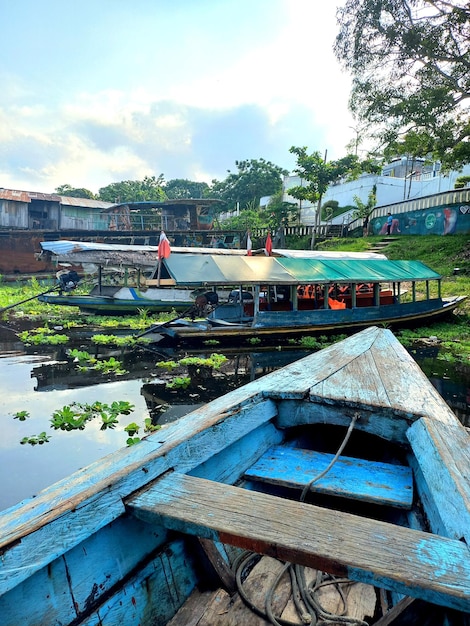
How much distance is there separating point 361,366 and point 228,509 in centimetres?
214

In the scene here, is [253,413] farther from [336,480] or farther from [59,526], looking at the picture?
[59,526]

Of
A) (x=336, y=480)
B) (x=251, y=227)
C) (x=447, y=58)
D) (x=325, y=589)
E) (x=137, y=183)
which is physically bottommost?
(x=325, y=589)

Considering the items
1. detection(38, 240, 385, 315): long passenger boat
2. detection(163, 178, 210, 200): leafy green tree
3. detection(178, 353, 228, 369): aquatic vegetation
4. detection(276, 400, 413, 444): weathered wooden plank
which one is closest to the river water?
detection(178, 353, 228, 369): aquatic vegetation

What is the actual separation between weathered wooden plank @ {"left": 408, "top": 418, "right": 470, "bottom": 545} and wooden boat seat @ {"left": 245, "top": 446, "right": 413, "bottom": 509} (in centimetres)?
12

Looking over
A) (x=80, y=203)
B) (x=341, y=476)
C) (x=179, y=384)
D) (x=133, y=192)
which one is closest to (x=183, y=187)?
(x=133, y=192)

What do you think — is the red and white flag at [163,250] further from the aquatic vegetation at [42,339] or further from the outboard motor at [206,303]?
the aquatic vegetation at [42,339]

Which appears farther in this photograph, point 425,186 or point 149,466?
point 425,186

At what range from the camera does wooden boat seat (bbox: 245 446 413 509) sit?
1.83 m

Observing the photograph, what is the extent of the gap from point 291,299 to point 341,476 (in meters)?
9.24

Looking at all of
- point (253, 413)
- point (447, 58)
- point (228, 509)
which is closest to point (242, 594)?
point (228, 509)

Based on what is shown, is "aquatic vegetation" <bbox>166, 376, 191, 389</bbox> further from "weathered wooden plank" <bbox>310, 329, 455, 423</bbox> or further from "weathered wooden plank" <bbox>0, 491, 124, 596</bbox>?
"weathered wooden plank" <bbox>0, 491, 124, 596</bbox>

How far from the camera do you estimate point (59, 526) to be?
1.18 metres

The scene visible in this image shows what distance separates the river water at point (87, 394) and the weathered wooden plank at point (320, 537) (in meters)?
3.08

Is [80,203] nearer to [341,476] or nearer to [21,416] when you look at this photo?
[21,416]
